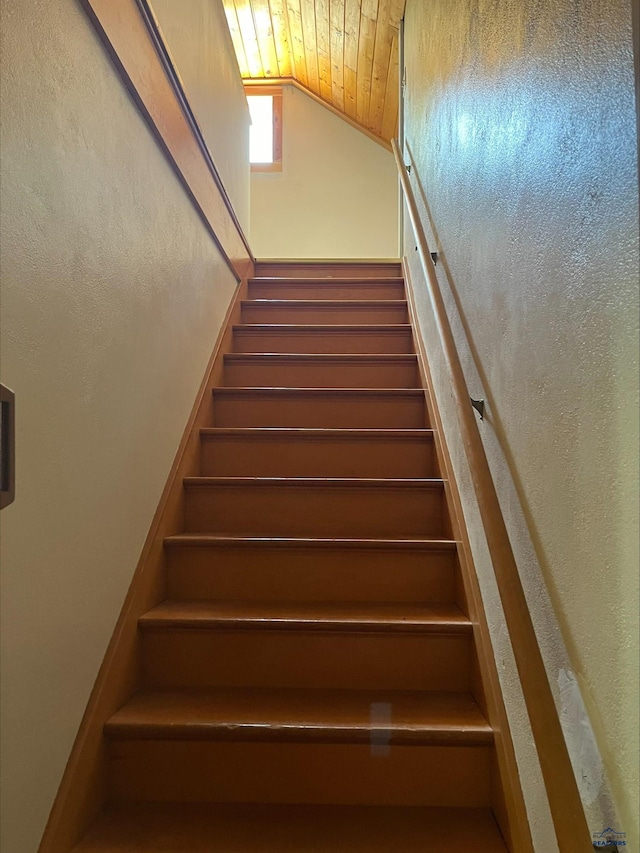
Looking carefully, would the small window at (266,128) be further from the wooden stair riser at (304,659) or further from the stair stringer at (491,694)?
the wooden stair riser at (304,659)

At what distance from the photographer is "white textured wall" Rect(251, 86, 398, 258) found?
19.8ft

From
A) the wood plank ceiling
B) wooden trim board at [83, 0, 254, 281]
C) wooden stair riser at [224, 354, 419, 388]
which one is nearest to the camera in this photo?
wooden trim board at [83, 0, 254, 281]

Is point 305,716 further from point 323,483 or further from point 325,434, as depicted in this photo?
point 325,434

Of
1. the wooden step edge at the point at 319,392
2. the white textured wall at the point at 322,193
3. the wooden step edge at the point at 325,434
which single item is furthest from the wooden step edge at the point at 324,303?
the white textured wall at the point at 322,193

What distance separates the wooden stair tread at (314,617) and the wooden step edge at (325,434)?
0.71m

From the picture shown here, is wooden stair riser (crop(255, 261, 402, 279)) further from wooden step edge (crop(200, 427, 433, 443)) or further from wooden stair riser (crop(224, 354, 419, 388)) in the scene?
wooden step edge (crop(200, 427, 433, 443))

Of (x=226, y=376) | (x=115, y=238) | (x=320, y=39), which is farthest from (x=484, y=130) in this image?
(x=320, y=39)

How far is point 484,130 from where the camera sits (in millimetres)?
1582

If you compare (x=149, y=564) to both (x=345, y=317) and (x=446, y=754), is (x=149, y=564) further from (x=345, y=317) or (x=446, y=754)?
(x=345, y=317)

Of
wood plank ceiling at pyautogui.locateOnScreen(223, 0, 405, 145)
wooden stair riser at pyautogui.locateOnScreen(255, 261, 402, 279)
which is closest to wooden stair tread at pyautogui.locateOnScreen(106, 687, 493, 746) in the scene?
wooden stair riser at pyautogui.locateOnScreen(255, 261, 402, 279)

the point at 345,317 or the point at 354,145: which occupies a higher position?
the point at 354,145

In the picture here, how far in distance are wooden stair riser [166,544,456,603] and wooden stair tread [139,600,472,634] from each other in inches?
1.9

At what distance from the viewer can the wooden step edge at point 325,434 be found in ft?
7.81

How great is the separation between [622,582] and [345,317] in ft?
8.97
